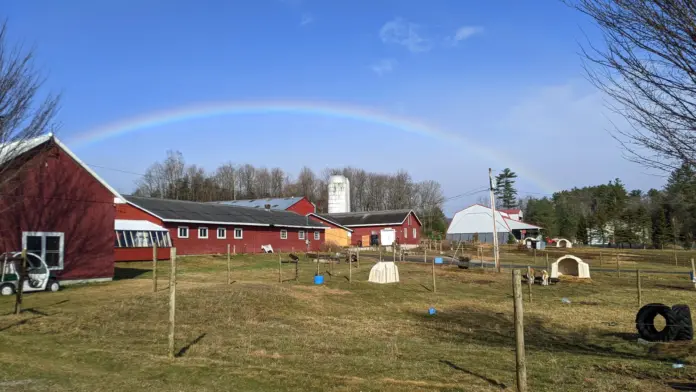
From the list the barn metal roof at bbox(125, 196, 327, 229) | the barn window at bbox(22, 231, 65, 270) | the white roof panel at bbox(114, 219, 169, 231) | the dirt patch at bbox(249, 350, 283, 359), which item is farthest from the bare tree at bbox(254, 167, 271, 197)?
the dirt patch at bbox(249, 350, 283, 359)

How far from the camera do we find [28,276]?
712 inches

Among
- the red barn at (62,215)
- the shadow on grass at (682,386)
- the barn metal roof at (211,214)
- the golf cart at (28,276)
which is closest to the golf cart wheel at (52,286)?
the golf cart at (28,276)

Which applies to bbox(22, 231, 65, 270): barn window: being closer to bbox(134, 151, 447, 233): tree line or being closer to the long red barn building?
the long red barn building

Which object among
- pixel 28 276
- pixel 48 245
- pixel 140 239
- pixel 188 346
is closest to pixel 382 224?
pixel 140 239

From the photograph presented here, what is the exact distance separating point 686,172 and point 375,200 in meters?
104

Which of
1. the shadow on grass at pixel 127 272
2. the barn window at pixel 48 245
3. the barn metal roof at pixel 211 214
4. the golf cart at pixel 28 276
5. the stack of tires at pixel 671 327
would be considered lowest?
the stack of tires at pixel 671 327

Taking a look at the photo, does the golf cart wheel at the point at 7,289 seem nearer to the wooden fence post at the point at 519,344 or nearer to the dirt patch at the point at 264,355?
the dirt patch at the point at 264,355

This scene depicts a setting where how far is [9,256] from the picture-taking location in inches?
728

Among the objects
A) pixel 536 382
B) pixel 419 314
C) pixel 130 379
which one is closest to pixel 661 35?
pixel 536 382

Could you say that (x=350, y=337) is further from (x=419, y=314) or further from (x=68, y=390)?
(x=68, y=390)

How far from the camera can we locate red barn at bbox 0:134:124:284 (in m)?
19.6

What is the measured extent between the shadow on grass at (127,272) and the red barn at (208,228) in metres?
3.25

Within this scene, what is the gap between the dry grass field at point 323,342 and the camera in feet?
24.2

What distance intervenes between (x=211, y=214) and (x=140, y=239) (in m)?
8.92
